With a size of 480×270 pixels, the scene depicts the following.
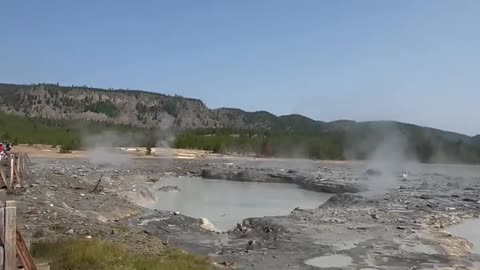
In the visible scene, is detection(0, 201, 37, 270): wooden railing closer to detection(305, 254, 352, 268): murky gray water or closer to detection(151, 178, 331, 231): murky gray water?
detection(305, 254, 352, 268): murky gray water

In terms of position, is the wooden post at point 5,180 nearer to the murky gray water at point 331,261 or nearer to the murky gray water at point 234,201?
the murky gray water at point 234,201

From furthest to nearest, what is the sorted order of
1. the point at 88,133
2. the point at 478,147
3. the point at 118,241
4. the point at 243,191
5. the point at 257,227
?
the point at 88,133 < the point at 478,147 < the point at 243,191 < the point at 257,227 < the point at 118,241

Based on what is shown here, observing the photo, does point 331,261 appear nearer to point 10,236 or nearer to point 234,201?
point 10,236

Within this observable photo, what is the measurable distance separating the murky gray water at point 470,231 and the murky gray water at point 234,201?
1077cm

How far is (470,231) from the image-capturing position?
25.5 metres

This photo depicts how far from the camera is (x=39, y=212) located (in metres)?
21.7

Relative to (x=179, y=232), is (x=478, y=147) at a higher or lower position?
higher

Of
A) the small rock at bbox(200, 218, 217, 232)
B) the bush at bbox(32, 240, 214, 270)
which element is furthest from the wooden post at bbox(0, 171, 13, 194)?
the bush at bbox(32, 240, 214, 270)

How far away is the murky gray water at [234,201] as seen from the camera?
3309 cm

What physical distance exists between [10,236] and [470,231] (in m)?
23.1

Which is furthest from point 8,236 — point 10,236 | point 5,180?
point 5,180

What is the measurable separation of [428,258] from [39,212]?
14.7 meters

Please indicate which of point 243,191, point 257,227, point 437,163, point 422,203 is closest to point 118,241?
point 257,227

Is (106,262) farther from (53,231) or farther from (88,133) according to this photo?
(88,133)
